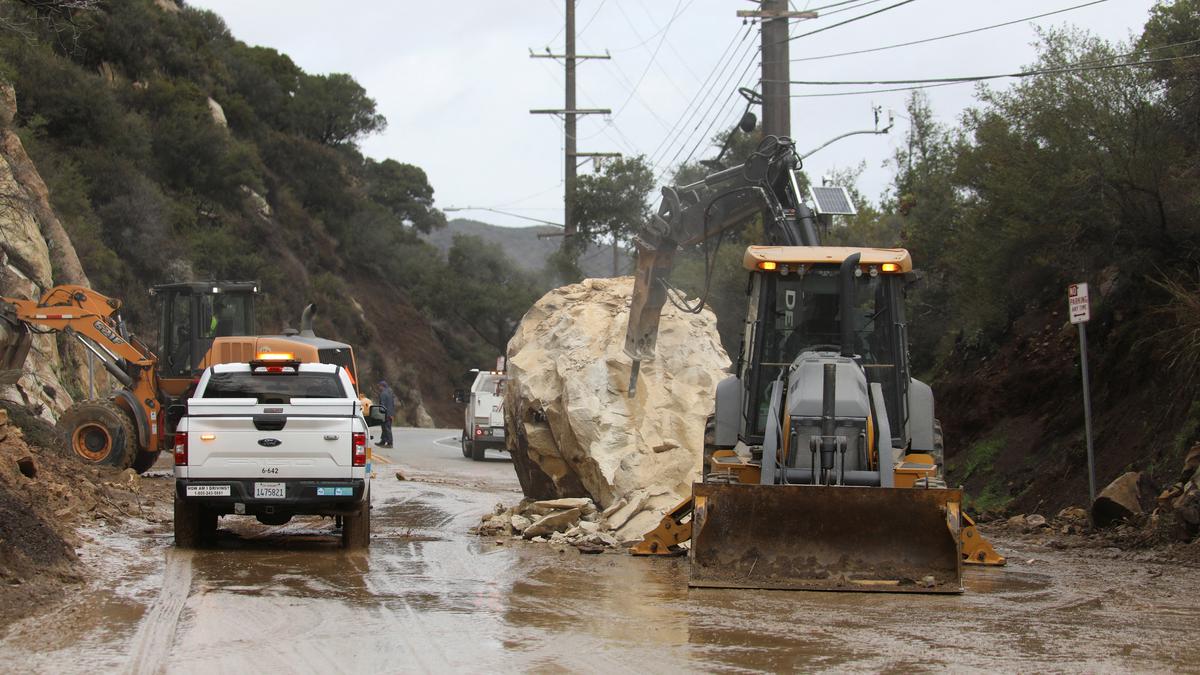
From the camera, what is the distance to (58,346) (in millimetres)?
30953

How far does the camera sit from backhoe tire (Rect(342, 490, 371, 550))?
48.3ft

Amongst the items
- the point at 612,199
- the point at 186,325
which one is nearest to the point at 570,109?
the point at 612,199

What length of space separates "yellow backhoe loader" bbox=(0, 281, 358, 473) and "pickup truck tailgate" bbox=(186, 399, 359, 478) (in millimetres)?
8764

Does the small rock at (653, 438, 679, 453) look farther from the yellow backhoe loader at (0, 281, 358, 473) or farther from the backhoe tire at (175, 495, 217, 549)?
the yellow backhoe loader at (0, 281, 358, 473)

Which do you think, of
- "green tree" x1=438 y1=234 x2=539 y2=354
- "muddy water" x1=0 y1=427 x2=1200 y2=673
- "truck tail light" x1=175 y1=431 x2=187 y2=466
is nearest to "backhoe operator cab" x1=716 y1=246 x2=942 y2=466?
"muddy water" x1=0 y1=427 x2=1200 y2=673

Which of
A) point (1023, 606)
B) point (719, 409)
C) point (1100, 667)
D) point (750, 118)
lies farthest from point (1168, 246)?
point (1100, 667)

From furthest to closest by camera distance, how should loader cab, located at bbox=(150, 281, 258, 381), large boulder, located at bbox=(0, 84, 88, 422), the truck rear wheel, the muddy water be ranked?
large boulder, located at bbox=(0, 84, 88, 422) < loader cab, located at bbox=(150, 281, 258, 381) < the truck rear wheel < the muddy water

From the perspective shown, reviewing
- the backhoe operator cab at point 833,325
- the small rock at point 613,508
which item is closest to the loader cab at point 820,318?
the backhoe operator cab at point 833,325

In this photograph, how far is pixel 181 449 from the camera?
1420 cm

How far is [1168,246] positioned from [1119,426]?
9.05ft

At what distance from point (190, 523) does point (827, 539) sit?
696 cm

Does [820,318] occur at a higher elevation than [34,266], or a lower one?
lower

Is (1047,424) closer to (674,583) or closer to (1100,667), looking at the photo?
(674,583)

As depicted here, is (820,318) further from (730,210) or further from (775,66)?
(775,66)
